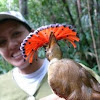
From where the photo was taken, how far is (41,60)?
71.9 inches

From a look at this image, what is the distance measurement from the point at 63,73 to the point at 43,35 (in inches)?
6.7

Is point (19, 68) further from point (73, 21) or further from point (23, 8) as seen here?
point (73, 21)

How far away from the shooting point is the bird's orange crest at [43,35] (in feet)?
2.85

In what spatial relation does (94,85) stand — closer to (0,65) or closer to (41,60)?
(41,60)

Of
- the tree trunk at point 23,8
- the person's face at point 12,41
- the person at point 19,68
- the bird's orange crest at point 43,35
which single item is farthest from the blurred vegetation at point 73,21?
the bird's orange crest at point 43,35

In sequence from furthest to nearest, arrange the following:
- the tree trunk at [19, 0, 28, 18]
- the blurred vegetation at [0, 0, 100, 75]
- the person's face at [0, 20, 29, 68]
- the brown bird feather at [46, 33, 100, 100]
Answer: the blurred vegetation at [0, 0, 100, 75]
the tree trunk at [19, 0, 28, 18]
the person's face at [0, 20, 29, 68]
the brown bird feather at [46, 33, 100, 100]

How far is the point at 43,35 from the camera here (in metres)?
0.87

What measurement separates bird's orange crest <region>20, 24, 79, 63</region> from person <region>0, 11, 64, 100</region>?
2.03 feet

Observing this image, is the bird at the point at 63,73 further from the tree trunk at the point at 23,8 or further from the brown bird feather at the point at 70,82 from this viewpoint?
the tree trunk at the point at 23,8

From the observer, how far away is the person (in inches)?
61.5

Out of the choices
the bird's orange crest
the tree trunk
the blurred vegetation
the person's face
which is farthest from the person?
the tree trunk

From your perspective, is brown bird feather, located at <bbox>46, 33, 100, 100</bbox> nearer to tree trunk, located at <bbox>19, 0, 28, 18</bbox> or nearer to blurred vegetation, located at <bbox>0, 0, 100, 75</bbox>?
blurred vegetation, located at <bbox>0, 0, 100, 75</bbox>

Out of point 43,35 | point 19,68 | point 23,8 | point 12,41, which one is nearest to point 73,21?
point 23,8

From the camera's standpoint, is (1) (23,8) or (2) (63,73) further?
(1) (23,8)
